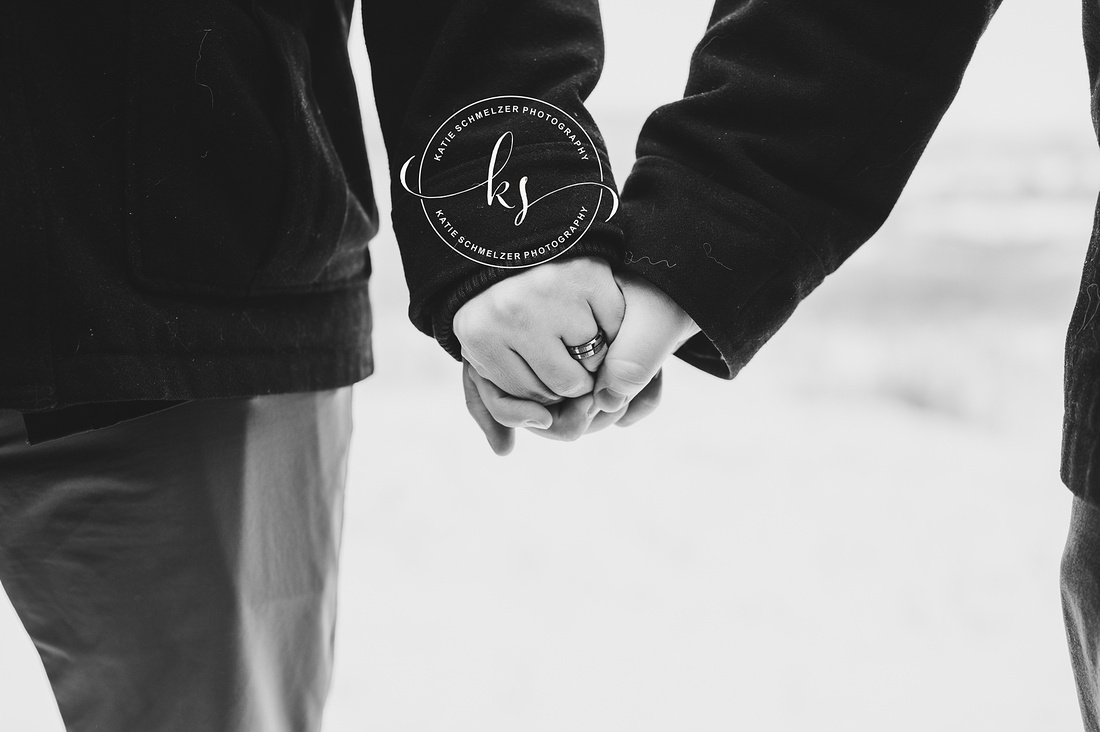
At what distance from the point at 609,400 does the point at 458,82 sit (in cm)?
25

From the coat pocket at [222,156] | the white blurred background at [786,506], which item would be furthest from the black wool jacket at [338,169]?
the white blurred background at [786,506]

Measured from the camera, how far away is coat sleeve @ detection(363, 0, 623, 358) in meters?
0.63

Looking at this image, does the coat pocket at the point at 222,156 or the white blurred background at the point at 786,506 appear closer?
the coat pocket at the point at 222,156

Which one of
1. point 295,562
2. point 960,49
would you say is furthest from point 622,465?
point 960,49

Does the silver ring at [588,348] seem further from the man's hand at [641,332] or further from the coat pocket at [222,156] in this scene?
the coat pocket at [222,156]

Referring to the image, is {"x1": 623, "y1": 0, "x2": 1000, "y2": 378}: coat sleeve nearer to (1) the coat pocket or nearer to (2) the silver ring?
(2) the silver ring

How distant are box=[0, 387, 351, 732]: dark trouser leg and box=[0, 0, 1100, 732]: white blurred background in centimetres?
58

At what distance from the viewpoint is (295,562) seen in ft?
2.33

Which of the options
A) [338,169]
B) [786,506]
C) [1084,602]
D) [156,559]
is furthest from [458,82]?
[786,506]

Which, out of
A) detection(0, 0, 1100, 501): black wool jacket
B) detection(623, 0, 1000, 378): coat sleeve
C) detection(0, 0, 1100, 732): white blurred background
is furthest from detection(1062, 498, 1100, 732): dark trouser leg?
detection(0, 0, 1100, 732): white blurred background

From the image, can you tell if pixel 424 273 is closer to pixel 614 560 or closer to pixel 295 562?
pixel 295 562

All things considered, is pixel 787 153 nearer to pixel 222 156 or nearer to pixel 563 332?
pixel 563 332

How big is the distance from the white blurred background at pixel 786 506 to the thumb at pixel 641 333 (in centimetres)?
69

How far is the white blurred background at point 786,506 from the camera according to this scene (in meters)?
1.24
